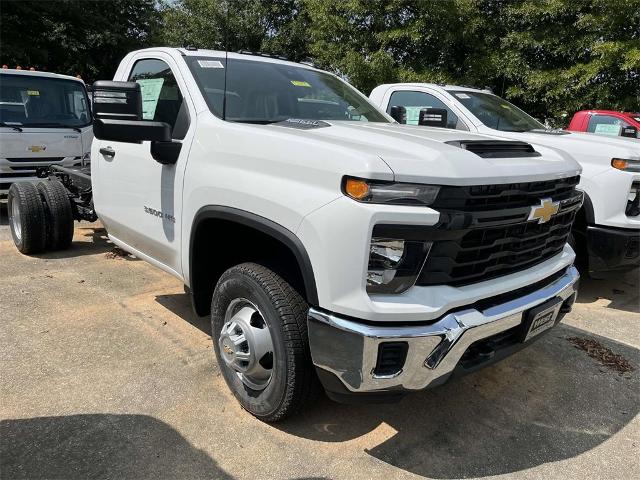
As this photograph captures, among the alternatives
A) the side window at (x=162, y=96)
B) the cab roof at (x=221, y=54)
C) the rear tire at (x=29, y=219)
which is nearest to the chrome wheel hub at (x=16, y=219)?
the rear tire at (x=29, y=219)

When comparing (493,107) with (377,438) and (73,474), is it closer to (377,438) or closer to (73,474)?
(377,438)

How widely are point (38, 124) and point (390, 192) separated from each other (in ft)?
22.6

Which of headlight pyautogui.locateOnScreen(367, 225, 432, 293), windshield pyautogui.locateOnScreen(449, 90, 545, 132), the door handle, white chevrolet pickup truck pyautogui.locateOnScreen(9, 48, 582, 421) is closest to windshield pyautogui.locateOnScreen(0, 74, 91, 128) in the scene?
the door handle

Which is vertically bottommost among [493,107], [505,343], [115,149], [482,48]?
[505,343]

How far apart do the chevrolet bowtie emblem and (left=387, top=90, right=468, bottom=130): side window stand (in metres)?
3.53

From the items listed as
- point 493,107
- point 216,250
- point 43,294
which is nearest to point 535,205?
point 216,250

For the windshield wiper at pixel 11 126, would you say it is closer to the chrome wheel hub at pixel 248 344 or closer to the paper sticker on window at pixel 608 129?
the chrome wheel hub at pixel 248 344

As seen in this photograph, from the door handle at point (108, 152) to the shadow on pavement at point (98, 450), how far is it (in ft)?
6.18

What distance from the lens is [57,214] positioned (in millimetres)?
5547

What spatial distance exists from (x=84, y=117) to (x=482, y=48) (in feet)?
32.9

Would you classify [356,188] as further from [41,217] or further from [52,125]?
[52,125]

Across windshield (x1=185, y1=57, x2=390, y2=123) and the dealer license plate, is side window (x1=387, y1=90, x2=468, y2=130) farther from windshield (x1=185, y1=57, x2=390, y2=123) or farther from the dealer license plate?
the dealer license plate

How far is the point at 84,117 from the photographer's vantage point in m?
7.95

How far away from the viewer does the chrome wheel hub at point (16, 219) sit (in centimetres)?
556
